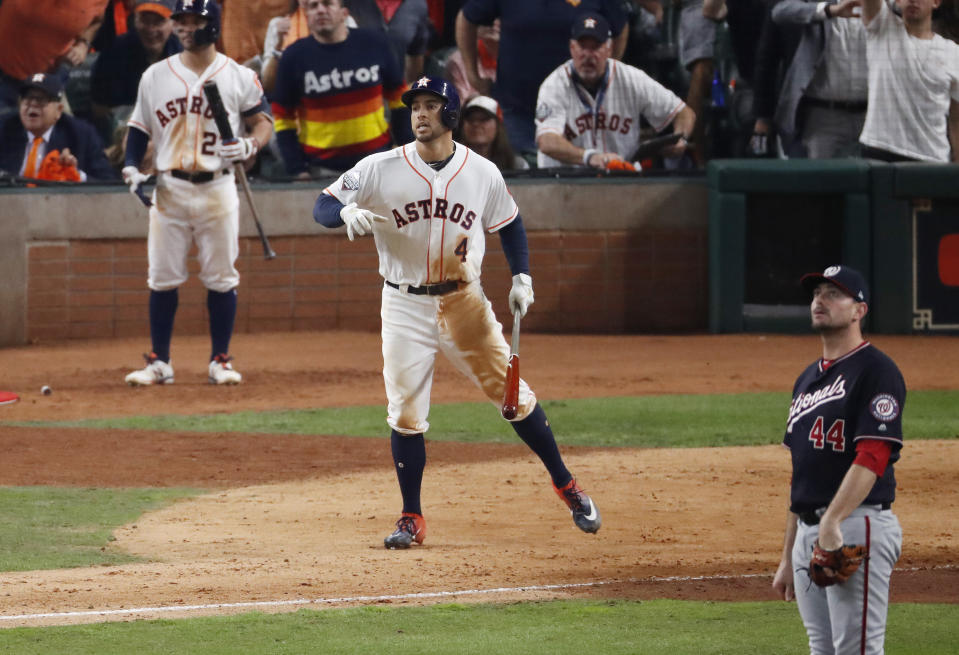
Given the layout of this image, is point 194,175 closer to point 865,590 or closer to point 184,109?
point 184,109

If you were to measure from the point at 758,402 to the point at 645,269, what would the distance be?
12.1 feet

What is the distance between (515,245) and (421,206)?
2.08 ft

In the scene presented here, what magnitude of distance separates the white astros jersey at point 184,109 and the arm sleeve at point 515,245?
444cm

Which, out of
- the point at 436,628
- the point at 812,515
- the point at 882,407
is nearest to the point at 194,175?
the point at 436,628

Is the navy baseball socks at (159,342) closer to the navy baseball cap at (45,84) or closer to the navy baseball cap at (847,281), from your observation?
the navy baseball cap at (45,84)

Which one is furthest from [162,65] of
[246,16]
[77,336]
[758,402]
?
[758,402]

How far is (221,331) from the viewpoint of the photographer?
11.7m

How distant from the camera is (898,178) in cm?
1359

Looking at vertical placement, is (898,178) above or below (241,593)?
above

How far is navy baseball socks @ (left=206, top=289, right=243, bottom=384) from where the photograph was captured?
1166 centimetres

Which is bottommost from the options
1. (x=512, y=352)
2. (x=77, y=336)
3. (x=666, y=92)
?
(x=77, y=336)

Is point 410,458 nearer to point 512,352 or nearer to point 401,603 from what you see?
point 512,352

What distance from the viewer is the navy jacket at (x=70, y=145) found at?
13922 millimetres

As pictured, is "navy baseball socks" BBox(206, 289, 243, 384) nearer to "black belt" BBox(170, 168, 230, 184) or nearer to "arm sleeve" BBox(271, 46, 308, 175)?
"black belt" BBox(170, 168, 230, 184)
